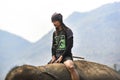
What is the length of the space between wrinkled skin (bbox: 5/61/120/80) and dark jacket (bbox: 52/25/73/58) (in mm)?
405

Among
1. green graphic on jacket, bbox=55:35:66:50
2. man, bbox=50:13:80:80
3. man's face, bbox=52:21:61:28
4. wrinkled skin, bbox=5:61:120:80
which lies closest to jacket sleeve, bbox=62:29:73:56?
man, bbox=50:13:80:80

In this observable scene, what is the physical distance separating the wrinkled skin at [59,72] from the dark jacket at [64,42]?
41cm

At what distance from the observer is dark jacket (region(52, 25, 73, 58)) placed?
1175cm

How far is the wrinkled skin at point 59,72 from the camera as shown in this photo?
10.5m

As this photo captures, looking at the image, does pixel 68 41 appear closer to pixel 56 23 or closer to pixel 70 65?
pixel 56 23

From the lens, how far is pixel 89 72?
12164 millimetres

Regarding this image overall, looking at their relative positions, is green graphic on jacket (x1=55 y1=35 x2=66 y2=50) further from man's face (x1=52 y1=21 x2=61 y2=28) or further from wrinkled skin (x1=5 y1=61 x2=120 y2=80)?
wrinkled skin (x1=5 y1=61 x2=120 y2=80)

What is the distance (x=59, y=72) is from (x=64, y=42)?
0.87m

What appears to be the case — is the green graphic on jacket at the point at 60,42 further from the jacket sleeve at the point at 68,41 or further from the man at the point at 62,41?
the jacket sleeve at the point at 68,41

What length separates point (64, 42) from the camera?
11805 millimetres

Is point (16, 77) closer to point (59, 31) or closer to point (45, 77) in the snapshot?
point (45, 77)

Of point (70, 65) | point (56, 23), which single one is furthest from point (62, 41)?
point (70, 65)

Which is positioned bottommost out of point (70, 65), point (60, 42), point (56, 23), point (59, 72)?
point (59, 72)

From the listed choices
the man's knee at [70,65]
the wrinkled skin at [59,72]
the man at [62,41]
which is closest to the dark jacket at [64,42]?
the man at [62,41]
